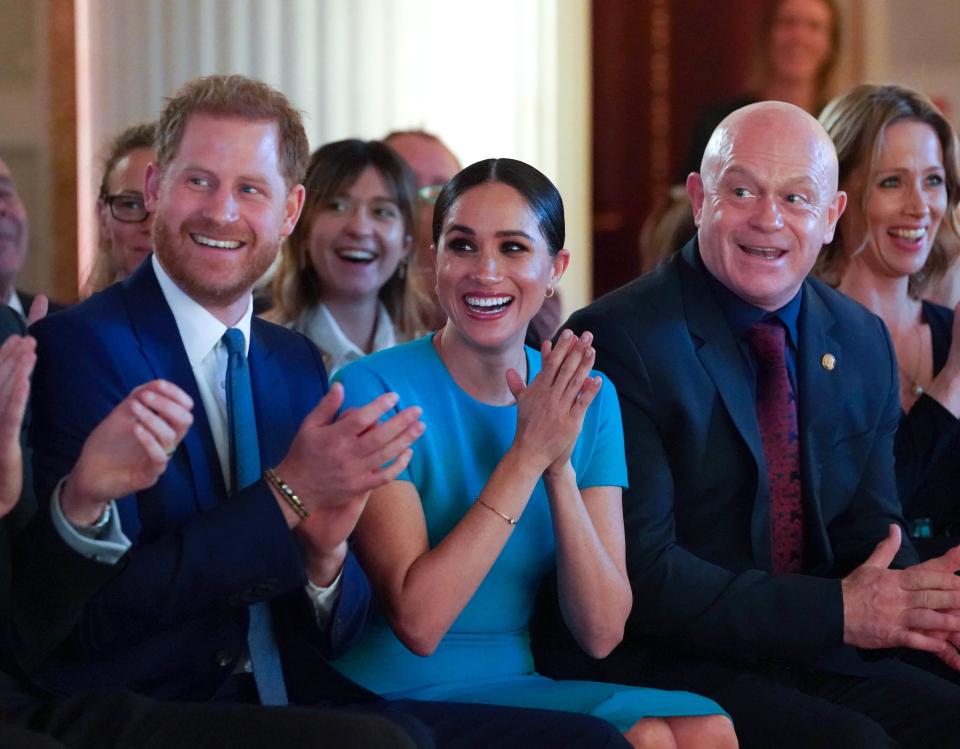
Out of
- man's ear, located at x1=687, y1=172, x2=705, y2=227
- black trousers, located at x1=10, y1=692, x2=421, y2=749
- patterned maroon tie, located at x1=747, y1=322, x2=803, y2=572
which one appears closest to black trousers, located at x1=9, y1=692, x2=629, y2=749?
black trousers, located at x1=10, y1=692, x2=421, y2=749

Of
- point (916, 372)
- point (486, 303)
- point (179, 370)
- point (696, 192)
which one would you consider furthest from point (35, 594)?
point (916, 372)

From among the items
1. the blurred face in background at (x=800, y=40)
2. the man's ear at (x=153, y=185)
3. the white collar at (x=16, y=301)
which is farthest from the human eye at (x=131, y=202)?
the blurred face in background at (x=800, y=40)

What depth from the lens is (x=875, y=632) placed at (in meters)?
2.36

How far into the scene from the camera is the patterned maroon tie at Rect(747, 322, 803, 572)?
2.50 m

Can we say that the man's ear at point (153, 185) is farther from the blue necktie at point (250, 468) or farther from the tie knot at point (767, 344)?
the tie knot at point (767, 344)

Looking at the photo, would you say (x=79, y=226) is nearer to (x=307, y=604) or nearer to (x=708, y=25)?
(x=708, y=25)

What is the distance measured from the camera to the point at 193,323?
82.5 inches

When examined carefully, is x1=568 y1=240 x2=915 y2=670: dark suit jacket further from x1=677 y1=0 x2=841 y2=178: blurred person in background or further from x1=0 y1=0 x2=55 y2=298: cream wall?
x1=0 y1=0 x2=55 y2=298: cream wall

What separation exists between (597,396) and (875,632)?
0.57 meters

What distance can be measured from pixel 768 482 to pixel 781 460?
0.06 metres

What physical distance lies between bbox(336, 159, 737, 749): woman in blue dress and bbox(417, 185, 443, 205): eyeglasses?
62.5 inches

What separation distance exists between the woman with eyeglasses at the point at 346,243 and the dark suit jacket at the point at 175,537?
129cm

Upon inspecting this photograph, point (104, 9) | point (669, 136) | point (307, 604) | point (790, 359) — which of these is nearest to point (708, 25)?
point (669, 136)

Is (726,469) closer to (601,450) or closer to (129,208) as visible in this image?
(601,450)
